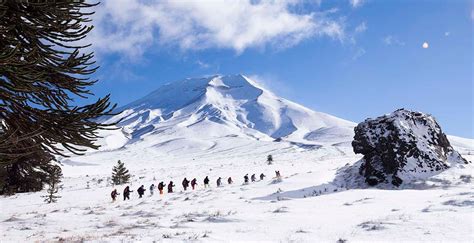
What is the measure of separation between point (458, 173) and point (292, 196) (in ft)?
27.4

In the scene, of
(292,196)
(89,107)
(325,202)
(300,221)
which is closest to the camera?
(89,107)

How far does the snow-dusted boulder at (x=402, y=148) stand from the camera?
2044 cm

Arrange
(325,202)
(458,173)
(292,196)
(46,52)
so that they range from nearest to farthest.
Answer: (46,52), (325,202), (292,196), (458,173)

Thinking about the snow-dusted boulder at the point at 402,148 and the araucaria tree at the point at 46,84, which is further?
the snow-dusted boulder at the point at 402,148

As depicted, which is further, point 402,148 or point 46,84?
point 402,148

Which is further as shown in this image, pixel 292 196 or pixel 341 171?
pixel 341 171

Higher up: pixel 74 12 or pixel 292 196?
pixel 74 12

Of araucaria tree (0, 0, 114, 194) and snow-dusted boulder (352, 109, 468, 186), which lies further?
snow-dusted boulder (352, 109, 468, 186)

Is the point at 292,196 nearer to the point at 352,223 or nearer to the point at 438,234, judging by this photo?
the point at 352,223

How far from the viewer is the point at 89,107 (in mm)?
5625

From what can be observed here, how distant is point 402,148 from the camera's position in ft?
69.2

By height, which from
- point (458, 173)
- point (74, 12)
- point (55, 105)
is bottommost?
point (458, 173)

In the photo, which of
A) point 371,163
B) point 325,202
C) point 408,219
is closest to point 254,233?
point 408,219

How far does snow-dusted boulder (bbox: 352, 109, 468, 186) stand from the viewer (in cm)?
2044
